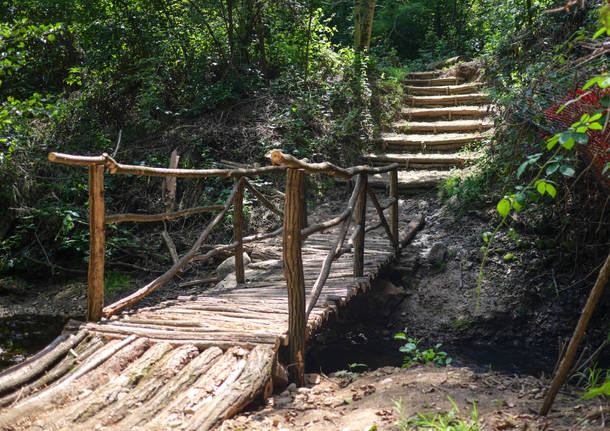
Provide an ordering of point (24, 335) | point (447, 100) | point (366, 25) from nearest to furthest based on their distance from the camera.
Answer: point (24, 335), point (447, 100), point (366, 25)

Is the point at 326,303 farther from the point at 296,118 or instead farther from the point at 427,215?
the point at 296,118

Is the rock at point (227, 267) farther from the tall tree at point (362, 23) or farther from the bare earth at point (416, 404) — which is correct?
the tall tree at point (362, 23)

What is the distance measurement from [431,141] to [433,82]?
2.98 metres

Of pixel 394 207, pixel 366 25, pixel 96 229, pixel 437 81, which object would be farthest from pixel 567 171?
pixel 437 81

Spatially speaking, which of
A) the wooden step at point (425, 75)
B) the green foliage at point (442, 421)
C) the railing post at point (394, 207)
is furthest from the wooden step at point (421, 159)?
the green foliage at point (442, 421)

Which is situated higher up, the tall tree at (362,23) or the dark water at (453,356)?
the tall tree at (362,23)

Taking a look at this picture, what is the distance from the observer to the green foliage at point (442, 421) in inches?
91.1

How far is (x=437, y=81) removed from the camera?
11.7 m

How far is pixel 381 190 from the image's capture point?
29.1ft

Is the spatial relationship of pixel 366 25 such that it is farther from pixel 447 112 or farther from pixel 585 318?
pixel 585 318

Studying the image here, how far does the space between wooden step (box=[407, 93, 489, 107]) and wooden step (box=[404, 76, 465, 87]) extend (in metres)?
0.78

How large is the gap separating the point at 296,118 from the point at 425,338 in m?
5.00

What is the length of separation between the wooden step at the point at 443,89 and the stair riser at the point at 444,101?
0.33 meters

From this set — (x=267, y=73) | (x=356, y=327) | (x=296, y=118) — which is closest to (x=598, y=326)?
(x=356, y=327)
